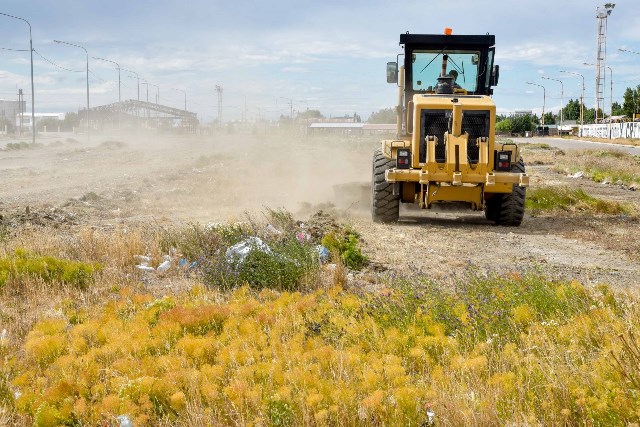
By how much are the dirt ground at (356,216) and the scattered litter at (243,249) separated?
1384 mm

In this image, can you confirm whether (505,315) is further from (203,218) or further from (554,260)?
(203,218)

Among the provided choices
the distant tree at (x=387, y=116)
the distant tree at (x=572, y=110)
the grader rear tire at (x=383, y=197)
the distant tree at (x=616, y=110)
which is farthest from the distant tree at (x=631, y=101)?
the grader rear tire at (x=383, y=197)

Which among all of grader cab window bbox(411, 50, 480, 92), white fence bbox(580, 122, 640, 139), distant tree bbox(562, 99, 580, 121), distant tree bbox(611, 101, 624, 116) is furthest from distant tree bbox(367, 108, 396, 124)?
distant tree bbox(562, 99, 580, 121)

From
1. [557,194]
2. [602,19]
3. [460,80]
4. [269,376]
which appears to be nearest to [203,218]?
[460,80]

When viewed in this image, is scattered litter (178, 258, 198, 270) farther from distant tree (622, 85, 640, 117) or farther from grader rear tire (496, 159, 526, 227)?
distant tree (622, 85, 640, 117)

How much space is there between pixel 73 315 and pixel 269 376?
91.2 inches

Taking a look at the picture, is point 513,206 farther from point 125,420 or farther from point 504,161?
point 125,420

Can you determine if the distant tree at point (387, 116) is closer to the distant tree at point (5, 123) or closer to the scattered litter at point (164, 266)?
the scattered litter at point (164, 266)

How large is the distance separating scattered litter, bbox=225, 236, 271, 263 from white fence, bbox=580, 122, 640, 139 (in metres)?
68.2

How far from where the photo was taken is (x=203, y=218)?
1293cm

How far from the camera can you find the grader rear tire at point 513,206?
11898 mm

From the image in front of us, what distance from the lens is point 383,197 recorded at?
1203cm

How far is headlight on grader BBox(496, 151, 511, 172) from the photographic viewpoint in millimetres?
11648

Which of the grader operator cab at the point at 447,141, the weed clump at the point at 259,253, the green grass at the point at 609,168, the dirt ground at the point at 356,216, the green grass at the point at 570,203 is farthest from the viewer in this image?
the green grass at the point at 609,168
